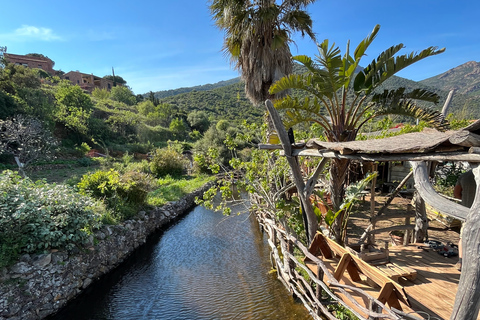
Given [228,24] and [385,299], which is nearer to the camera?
[385,299]

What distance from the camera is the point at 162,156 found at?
2122cm

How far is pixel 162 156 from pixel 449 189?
18949 millimetres

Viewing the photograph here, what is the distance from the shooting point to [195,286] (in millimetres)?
7242

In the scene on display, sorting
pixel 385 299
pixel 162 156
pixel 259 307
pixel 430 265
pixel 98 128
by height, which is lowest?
pixel 259 307

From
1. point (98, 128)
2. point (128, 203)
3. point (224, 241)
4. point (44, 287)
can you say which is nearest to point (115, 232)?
point (128, 203)

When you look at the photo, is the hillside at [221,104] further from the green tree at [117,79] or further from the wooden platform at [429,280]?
the wooden platform at [429,280]

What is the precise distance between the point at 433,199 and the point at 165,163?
67.5ft

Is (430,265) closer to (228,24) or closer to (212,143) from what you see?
(228,24)

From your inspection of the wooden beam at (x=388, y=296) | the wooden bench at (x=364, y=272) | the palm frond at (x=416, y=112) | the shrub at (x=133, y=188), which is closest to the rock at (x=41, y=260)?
the shrub at (x=133, y=188)

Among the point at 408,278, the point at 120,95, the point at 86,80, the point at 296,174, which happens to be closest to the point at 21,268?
the point at 296,174

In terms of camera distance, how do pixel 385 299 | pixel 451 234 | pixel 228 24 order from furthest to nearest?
pixel 228 24, pixel 451 234, pixel 385 299

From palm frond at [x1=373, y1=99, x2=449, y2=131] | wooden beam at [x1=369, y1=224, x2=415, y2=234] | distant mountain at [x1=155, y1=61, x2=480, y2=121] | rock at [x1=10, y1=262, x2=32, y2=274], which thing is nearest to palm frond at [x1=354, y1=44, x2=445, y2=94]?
palm frond at [x1=373, y1=99, x2=449, y2=131]

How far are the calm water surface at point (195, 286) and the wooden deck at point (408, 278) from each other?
1.73 m

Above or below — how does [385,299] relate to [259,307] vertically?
above
